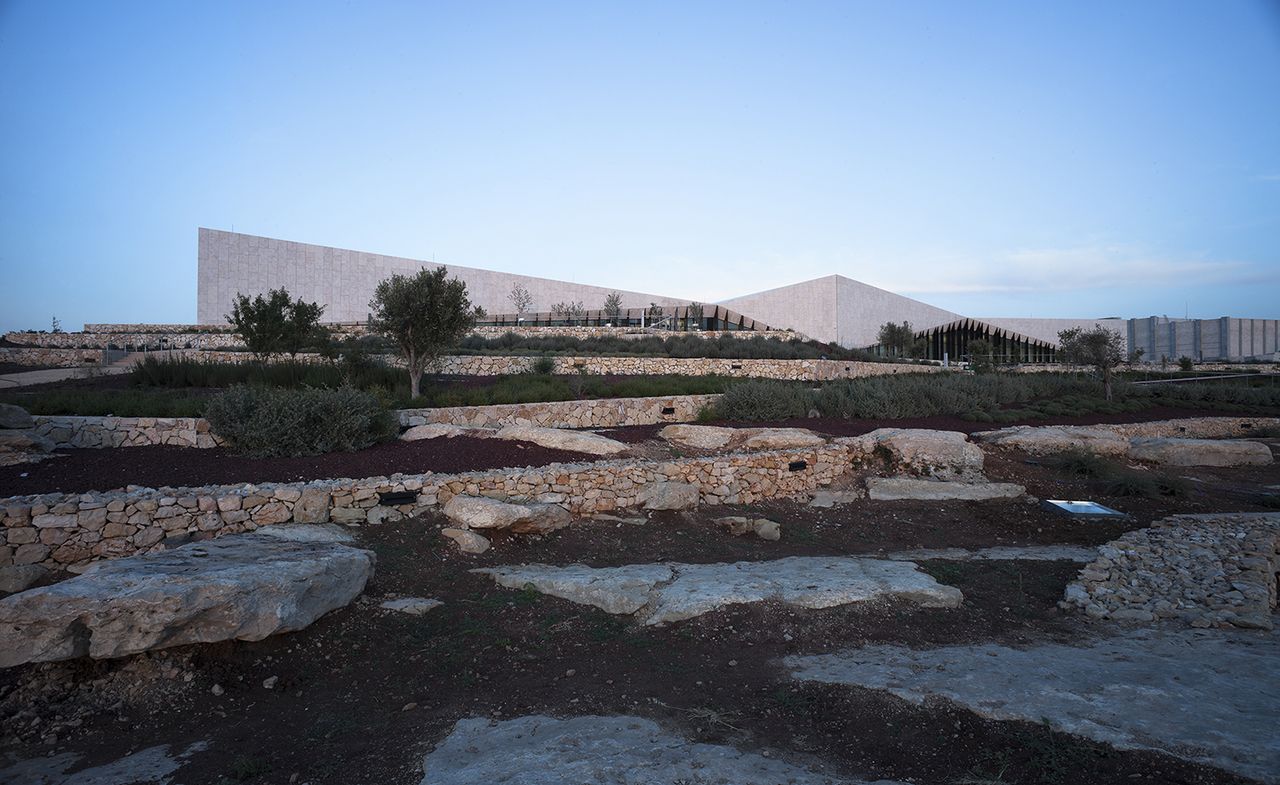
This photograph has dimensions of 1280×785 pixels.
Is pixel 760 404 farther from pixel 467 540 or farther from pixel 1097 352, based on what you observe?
pixel 1097 352

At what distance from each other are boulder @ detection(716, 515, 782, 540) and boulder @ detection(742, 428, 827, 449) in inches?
115

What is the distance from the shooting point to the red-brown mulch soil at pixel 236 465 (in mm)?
7500

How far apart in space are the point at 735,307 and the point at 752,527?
151 ft

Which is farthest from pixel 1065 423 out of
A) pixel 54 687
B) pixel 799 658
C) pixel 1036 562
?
pixel 54 687

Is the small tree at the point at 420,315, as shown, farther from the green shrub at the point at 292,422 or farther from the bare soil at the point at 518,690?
the bare soil at the point at 518,690

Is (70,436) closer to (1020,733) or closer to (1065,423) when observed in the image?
(1020,733)

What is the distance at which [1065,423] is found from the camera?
57.1 feet

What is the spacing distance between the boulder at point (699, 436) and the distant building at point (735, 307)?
Result: 1285 inches

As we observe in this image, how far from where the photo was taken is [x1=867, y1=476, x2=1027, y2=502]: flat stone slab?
32.7 ft

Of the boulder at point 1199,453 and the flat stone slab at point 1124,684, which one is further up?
the boulder at point 1199,453

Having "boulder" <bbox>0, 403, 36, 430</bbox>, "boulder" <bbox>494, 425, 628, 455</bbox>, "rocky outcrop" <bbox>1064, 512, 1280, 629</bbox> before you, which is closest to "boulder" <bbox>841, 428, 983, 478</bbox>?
"rocky outcrop" <bbox>1064, 512, 1280, 629</bbox>

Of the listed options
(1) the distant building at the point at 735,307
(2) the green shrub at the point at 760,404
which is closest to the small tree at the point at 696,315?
(1) the distant building at the point at 735,307

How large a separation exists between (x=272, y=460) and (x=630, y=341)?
26207 mm

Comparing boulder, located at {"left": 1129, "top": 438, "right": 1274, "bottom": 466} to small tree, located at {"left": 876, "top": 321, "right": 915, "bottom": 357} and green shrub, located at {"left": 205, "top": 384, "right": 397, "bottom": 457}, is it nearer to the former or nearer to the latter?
green shrub, located at {"left": 205, "top": 384, "right": 397, "bottom": 457}
